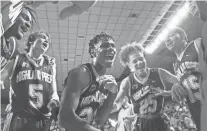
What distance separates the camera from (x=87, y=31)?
202 centimetres

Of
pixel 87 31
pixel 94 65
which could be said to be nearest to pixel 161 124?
pixel 94 65

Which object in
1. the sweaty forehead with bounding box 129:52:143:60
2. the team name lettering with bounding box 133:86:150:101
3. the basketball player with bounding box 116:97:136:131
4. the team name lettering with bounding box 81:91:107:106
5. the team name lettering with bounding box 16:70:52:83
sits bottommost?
the basketball player with bounding box 116:97:136:131

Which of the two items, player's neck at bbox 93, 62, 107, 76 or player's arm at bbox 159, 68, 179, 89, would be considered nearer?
player's neck at bbox 93, 62, 107, 76

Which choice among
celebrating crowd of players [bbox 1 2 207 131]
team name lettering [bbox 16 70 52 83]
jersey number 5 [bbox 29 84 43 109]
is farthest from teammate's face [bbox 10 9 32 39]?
jersey number 5 [bbox 29 84 43 109]

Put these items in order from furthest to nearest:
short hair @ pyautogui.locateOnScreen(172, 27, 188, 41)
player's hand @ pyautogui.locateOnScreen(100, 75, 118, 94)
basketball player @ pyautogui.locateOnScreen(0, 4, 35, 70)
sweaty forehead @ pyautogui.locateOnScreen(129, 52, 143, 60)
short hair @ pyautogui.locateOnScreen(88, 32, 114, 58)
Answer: short hair @ pyautogui.locateOnScreen(172, 27, 188, 41) → sweaty forehead @ pyautogui.locateOnScreen(129, 52, 143, 60) → short hair @ pyautogui.locateOnScreen(88, 32, 114, 58) → player's hand @ pyautogui.locateOnScreen(100, 75, 118, 94) → basketball player @ pyautogui.locateOnScreen(0, 4, 35, 70)

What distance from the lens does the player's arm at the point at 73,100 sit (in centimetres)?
141

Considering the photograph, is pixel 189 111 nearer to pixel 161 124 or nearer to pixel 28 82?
pixel 161 124

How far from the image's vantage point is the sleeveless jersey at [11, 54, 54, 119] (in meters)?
1.45

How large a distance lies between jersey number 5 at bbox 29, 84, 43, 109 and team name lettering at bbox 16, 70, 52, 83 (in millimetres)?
59

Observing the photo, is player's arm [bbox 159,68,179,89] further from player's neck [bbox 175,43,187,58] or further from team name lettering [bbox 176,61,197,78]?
player's neck [bbox 175,43,187,58]

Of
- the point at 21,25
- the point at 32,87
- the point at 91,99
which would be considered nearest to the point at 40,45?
the point at 21,25

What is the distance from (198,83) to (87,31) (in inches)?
46.1

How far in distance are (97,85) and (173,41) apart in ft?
2.95

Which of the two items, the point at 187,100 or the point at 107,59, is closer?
the point at 107,59
